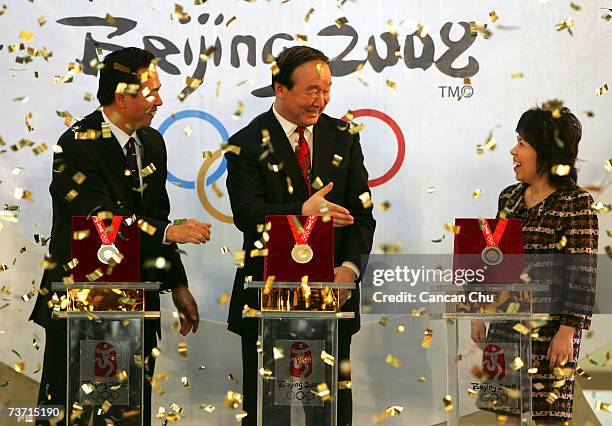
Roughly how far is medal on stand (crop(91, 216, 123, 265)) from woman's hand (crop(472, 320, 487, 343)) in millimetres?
1167

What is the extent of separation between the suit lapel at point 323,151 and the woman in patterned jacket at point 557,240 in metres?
0.70

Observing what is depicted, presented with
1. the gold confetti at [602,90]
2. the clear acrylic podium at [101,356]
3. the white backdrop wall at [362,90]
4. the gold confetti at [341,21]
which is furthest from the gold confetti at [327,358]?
the gold confetti at [602,90]

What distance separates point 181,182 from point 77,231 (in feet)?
5.21

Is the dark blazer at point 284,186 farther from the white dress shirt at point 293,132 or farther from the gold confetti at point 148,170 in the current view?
the gold confetti at point 148,170

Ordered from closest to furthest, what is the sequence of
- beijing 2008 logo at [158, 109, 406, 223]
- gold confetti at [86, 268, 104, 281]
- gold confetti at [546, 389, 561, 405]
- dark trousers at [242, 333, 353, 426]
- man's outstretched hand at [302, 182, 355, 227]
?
1. gold confetti at [86, 268, 104, 281]
2. man's outstretched hand at [302, 182, 355, 227]
3. gold confetti at [546, 389, 561, 405]
4. dark trousers at [242, 333, 353, 426]
5. beijing 2008 logo at [158, 109, 406, 223]

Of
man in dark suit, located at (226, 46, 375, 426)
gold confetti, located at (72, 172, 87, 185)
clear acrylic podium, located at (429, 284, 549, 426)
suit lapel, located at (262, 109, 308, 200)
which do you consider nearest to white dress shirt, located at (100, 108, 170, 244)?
gold confetti, located at (72, 172, 87, 185)

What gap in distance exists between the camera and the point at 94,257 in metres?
3.39

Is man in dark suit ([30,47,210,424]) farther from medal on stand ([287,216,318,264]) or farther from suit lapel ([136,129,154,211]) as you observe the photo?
medal on stand ([287,216,318,264])

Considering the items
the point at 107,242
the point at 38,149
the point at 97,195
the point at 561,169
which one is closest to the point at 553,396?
the point at 561,169

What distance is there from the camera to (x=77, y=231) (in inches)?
133

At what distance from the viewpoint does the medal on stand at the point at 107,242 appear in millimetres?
3383

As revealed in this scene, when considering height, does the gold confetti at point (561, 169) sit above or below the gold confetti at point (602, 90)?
below

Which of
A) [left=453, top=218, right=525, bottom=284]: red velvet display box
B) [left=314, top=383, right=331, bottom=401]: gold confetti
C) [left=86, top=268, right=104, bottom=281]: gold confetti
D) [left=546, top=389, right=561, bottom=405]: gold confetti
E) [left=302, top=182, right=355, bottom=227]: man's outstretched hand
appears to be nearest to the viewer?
[left=314, top=383, right=331, bottom=401]: gold confetti

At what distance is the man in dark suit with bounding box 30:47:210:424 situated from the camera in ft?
12.9
